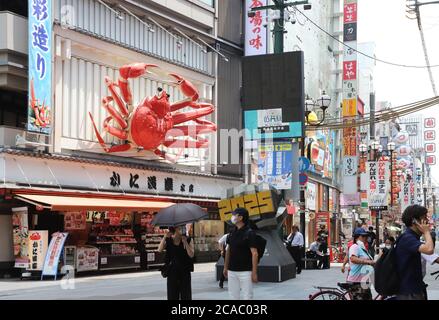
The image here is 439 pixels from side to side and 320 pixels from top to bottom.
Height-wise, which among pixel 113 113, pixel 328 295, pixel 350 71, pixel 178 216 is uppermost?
pixel 350 71

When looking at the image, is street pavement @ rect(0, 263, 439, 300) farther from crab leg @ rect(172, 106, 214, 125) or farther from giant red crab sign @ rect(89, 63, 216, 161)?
crab leg @ rect(172, 106, 214, 125)

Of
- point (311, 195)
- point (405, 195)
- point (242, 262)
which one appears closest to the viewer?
point (242, 262)

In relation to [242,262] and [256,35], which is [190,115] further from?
[242,262]

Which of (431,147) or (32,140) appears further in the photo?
(431,147)

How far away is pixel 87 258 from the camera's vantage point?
22.3m

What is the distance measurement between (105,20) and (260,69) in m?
8.19

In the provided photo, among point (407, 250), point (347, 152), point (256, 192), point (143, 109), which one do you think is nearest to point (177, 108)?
point (143, 109)

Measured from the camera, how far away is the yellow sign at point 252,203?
58.5ft

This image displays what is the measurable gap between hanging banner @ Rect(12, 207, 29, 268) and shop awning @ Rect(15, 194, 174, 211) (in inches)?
33.5

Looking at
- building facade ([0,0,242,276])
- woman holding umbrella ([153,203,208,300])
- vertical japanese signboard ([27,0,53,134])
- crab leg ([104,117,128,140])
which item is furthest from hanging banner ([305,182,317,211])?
woman holding umbrella ([153,203,208,300])

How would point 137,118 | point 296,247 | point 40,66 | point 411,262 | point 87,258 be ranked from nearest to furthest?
point 411,262, point 40,66, point 296,247, point 87,258, point 137,118

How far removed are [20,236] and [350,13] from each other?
3679 cm

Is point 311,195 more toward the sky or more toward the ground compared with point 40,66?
more toward the ground

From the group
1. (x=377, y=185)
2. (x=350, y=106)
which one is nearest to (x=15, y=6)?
(x=377, y=185)
